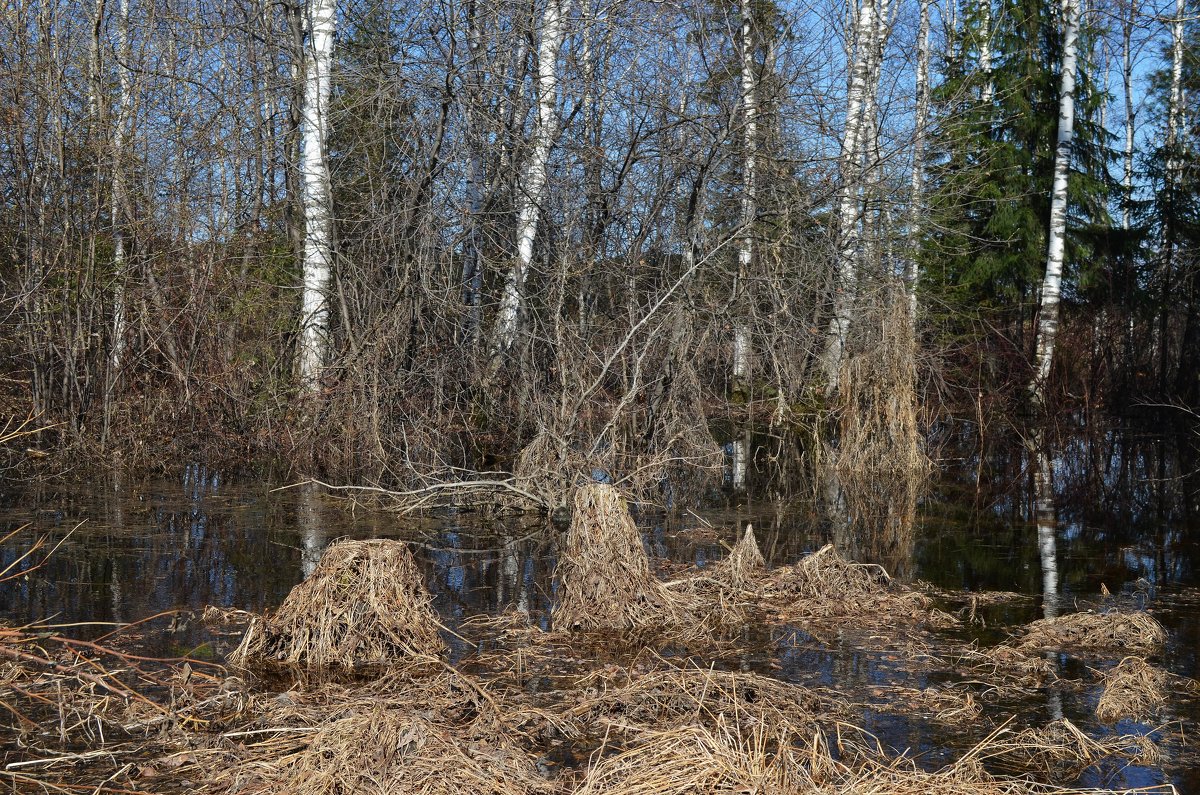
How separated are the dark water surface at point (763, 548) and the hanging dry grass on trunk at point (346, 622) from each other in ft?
1.24

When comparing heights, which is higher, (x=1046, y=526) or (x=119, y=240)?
(x=119, y=240)

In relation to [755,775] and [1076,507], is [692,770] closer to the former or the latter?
[755,775]

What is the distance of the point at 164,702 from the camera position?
5.33 metres

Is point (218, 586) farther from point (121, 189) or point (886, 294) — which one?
point (886, 294)

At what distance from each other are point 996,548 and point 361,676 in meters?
6.43

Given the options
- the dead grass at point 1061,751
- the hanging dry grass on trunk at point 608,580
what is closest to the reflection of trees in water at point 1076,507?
the hanging dry grass on trunk at point 608,580

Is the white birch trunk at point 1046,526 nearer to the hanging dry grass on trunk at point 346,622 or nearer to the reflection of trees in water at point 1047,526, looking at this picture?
the reflection of trees in water at point 1047,526

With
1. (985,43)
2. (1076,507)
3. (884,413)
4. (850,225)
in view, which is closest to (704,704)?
(1076,507)

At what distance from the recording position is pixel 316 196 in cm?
1401

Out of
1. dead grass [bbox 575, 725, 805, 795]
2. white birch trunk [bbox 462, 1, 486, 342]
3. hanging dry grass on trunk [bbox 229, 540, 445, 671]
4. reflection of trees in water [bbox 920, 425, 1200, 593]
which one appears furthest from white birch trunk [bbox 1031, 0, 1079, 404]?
dead grass [bbox 575, 725, 805, 795]

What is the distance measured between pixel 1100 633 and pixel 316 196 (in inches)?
412

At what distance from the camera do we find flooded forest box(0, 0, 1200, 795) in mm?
5016

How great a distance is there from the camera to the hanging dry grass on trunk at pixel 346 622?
616cm

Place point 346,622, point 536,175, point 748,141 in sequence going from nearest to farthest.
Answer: point 346,622 → point 536,175 → point 748,141
